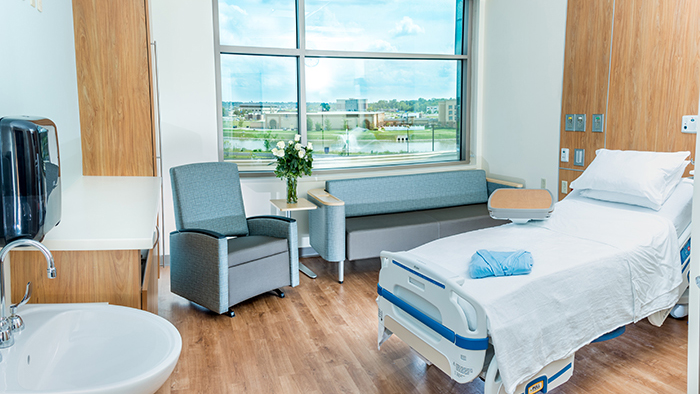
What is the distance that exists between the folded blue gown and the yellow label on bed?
1.59 ft

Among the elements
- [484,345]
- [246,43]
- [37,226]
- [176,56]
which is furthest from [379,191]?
[37,226]

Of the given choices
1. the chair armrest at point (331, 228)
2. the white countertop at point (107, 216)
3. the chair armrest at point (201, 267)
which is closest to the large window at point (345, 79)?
the chair armrest at point (331, 228)

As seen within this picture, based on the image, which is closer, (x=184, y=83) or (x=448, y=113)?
(x=184, y=83)

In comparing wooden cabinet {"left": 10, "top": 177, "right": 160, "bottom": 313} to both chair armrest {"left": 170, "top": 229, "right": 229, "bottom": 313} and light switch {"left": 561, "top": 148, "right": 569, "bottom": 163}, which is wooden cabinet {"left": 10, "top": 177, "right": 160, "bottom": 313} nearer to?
chair armrest {"left": 170, "top": 229, "right": 229, "bottom": 313}

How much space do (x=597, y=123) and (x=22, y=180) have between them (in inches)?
155

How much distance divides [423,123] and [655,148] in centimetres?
226

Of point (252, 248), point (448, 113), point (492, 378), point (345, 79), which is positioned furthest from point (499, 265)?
point (448, 113)

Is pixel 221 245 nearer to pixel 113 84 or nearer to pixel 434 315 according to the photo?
pixel 113 84

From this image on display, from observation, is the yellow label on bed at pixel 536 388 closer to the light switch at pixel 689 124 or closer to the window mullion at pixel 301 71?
the light switch at pixel 689 124

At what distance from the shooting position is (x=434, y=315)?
2.24 meters

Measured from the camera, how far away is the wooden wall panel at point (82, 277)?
159 centimetres

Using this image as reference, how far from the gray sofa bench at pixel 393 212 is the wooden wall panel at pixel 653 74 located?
52.9 inches

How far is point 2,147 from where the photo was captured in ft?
4.30

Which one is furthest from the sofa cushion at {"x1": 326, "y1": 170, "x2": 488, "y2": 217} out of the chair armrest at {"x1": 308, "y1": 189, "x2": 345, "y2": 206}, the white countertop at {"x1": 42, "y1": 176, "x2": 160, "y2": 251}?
the white countertop at {"x1": 42, "y1": 176, "x2": 160, "y2": 251}
